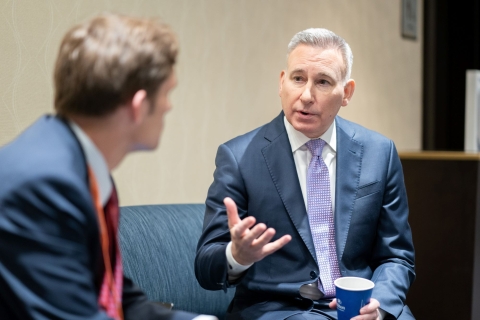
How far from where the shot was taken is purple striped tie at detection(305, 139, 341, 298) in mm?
1964

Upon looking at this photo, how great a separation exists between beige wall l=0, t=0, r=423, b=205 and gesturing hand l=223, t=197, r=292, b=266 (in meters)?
1.10

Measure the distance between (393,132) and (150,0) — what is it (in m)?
2.62

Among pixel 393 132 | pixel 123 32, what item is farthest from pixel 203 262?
pixel 393 132

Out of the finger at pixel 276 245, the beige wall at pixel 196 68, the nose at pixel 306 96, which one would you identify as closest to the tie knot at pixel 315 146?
the nose at pixel 306 96

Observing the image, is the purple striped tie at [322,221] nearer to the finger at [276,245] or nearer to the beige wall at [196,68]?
the finger at [276,245]

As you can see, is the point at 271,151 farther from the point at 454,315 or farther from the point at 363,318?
the point at 454,315

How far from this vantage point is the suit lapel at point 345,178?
1979 millimetres

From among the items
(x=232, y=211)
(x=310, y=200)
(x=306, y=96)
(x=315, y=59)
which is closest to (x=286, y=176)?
(x=310, y=200)

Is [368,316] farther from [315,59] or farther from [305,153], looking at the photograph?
[315,59]

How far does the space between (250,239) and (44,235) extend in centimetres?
59

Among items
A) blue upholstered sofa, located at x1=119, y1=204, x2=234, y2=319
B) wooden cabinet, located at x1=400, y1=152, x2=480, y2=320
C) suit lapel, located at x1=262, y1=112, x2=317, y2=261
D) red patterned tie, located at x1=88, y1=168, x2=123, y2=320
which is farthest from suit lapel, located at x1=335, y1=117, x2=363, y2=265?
wooden cabinet, located at x1=400, y1=152, x2=480, y2=320

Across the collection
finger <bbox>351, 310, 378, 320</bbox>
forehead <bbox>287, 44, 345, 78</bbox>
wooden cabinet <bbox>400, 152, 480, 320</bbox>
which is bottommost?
wooden cabinet <bbox>400, 152, 480, 320</bbox>

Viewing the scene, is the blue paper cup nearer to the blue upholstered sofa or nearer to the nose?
the nose

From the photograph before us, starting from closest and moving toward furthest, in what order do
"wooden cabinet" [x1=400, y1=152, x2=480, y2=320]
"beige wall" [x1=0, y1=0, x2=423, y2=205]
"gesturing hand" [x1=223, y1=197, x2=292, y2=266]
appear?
1. "gesturing hand" [x1=223, y1=197, x2=292, y2=266]
2. "beige wall" [x1=0, y1=0, x2=423, y2=205]
3. "wooden cabinet" [x1=400, y1=152, x2=480, y2=320]
